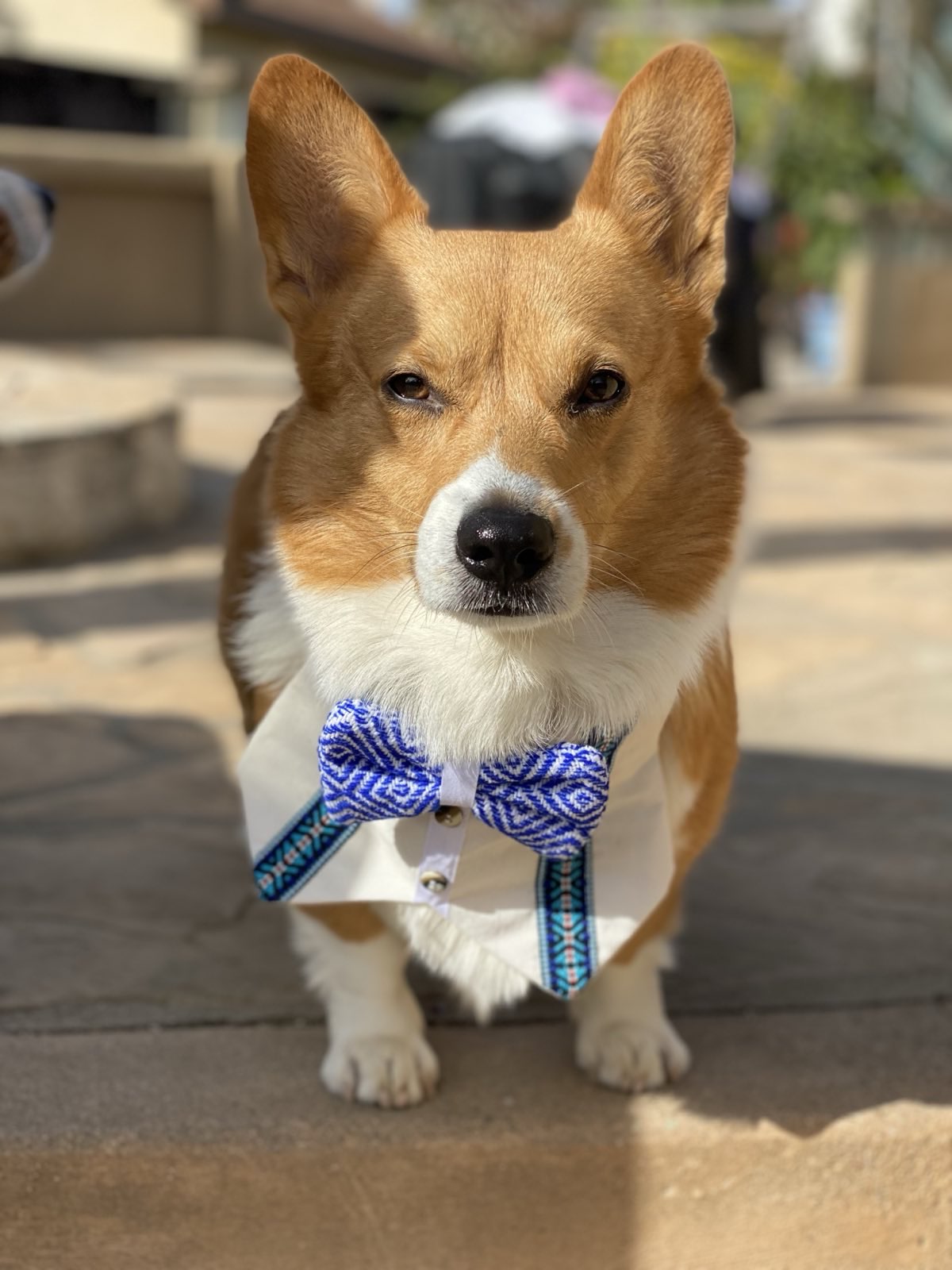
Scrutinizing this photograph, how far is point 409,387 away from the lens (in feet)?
6.68

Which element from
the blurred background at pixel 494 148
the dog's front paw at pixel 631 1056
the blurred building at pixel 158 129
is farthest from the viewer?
the blurred building at pixel 158 129

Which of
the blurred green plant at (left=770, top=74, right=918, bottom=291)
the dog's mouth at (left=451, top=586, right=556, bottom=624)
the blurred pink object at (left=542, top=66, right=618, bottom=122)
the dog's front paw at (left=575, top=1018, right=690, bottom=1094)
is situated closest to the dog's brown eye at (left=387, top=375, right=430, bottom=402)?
the dog's mouth at (left=451, top=586, right=556, bottom=624)

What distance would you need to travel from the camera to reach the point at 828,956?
8.37 ft

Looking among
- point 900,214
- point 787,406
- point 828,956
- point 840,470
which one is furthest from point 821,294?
point 828,956

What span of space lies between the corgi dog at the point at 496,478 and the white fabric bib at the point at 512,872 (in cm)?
3

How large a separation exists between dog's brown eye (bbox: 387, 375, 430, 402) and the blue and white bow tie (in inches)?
17.5

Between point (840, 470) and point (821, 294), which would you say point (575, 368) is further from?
point (821, 294)

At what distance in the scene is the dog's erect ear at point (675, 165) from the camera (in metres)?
2.07

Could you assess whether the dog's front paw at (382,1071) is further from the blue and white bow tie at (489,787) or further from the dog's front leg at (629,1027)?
the blue and white bow tie at (489,787)

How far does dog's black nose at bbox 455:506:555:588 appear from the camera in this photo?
5.76 ft

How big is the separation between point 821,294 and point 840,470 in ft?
31.3

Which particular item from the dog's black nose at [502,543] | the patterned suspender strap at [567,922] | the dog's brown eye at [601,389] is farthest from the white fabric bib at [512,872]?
the dog's brown eye at [601,389]

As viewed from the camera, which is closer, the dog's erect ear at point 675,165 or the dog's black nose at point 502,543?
the dog's black nose at point 502,543

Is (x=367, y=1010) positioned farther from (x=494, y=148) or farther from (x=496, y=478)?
(x=494, y=148)
